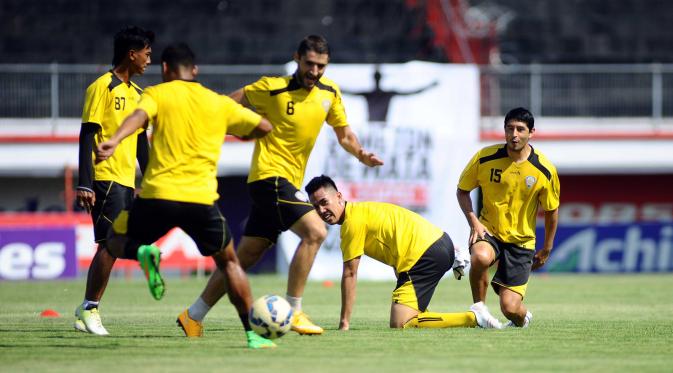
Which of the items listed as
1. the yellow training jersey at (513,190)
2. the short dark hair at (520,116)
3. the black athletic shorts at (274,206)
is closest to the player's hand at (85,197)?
the black athletic shorts at (274,206)

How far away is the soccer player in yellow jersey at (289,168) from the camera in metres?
9.02

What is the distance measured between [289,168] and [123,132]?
1826 mm

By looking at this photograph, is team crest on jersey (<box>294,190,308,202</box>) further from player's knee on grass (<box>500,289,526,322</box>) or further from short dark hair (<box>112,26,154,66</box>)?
player's knee on grass (<box>500,289,526,322</box>)

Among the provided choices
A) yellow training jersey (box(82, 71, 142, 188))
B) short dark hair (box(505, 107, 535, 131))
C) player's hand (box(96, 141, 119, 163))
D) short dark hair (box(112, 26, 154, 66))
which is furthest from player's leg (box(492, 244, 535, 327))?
player's hand (box(96, 141, 119, 163))

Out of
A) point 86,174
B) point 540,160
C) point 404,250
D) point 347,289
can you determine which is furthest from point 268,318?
point 540,160

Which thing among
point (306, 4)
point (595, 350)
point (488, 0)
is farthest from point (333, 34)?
point (595, 350)

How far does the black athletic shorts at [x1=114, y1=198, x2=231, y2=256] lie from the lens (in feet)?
25.9

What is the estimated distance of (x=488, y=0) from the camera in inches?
1180

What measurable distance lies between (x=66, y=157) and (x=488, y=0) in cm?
1225

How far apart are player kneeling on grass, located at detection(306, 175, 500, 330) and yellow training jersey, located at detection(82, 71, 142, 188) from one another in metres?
1.77

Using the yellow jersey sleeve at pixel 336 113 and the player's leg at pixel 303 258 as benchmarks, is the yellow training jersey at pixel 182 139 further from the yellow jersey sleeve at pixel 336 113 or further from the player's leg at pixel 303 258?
the yellow jersey sleeve at pixel 336 113

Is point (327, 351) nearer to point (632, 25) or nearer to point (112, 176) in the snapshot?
point (112, 176)

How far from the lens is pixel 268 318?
8.12 meters

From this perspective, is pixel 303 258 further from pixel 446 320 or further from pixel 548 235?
pixel 548 235
